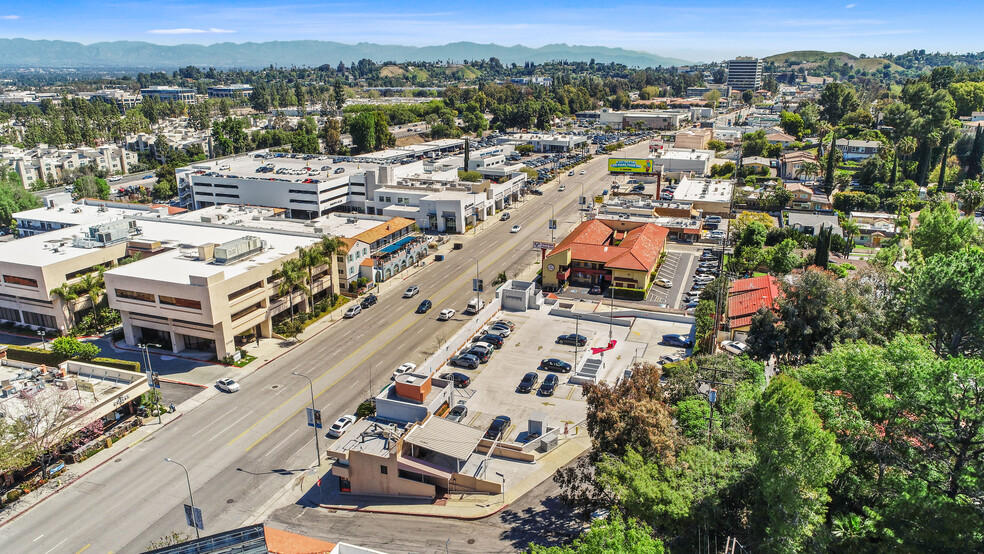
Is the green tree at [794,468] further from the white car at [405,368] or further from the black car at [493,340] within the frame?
the black car at [493,340]

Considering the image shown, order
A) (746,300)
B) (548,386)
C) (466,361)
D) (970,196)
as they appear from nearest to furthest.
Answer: (548,386) → (466,361) → (746,300) → (970,196)

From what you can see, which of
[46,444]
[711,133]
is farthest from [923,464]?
[711,133]

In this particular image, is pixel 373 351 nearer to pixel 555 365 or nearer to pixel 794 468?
pixel 555 365

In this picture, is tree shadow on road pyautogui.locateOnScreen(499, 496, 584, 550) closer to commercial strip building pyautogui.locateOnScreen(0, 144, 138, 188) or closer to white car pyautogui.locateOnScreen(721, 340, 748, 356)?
white car pyautogui.locateOnScreen(721, 340, 748, 356)

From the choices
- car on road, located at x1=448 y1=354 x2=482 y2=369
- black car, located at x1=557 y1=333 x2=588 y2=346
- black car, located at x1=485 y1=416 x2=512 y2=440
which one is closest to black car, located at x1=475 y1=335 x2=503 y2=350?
car on road, located at x1=448 y1=354 x2=482 y2=369

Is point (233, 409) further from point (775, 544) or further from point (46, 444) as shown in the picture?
point (775, 544)

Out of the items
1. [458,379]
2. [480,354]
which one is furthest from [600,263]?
[458,379]
